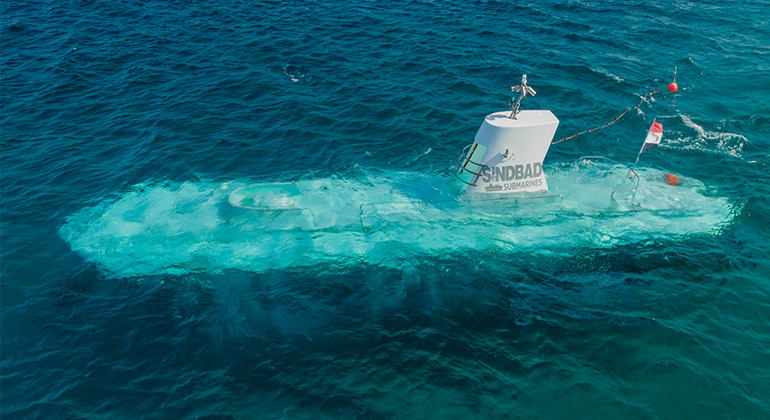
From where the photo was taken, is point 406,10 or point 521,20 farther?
point 406,10

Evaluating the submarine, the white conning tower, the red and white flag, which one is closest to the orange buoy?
the submarine

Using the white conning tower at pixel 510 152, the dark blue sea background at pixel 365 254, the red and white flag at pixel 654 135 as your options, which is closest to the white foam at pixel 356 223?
the dark blue sea background at pixel 365 254

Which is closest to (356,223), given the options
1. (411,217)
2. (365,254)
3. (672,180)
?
(365,254)

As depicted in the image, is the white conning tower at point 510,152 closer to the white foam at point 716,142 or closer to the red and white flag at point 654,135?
the red and white flag at point 654,135

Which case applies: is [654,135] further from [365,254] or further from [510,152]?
[365,254]

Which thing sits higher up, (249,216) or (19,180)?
(249,216)

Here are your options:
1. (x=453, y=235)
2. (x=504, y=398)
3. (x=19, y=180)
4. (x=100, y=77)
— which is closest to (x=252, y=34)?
(x=100, y=77)

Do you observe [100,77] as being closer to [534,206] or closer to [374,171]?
[374,171]
